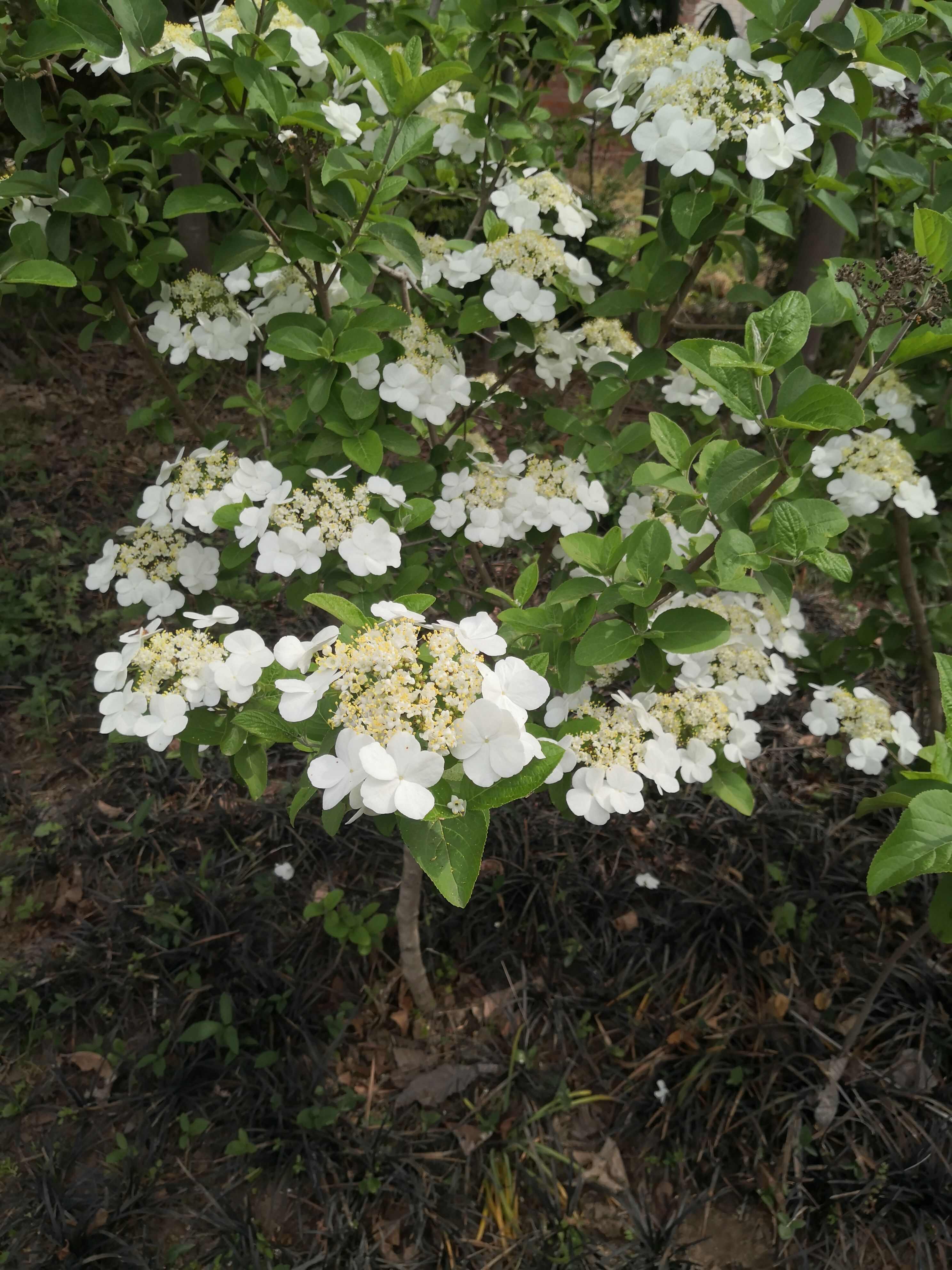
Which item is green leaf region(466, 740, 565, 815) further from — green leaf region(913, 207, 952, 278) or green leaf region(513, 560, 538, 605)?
green leaf region(913, 207, 952, 278)

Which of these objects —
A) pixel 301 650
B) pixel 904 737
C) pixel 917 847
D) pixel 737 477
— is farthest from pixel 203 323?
pixel 904 737

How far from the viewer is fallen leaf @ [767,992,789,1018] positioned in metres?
2.22

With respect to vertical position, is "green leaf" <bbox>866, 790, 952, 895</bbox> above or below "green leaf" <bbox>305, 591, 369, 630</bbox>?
below

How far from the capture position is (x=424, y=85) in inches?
49.8

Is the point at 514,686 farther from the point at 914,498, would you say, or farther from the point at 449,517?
the point at 914,498

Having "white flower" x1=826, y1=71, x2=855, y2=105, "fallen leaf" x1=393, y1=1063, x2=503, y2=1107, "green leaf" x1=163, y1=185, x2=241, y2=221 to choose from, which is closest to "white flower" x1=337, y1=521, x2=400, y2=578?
"green leaf" x1=163, y1=185, x2=241, y2=221

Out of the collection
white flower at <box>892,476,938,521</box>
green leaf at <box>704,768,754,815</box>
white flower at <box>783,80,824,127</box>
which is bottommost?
green leaf at <box>704,768,754,815</box>

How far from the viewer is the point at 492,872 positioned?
8.29ft

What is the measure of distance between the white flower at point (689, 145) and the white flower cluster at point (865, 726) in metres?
1.18

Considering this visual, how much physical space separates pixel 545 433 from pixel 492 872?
231 centimetres

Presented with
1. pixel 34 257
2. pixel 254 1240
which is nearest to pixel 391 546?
pixel 34 257

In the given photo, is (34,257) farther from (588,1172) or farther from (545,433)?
(545,433)

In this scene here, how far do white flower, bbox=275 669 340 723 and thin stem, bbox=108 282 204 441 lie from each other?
1.23 meters

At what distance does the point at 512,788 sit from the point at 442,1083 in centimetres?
154
